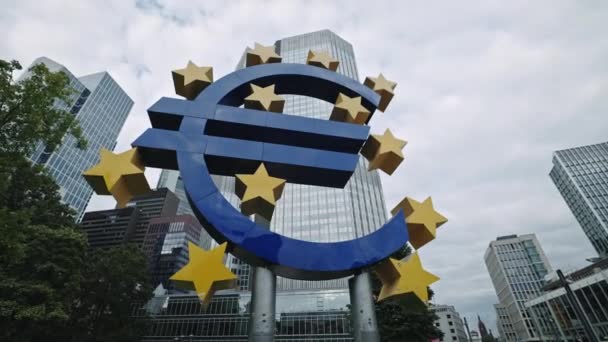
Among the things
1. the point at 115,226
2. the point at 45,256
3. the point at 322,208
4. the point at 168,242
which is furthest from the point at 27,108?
the point at 115,226

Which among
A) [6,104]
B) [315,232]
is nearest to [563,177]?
[315,232]

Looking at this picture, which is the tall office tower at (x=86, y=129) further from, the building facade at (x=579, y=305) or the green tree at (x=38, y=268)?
the building facade at (x=579, y=305)

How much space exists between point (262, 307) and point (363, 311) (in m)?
1.96

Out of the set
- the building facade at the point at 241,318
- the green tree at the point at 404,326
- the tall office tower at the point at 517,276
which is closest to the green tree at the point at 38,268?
the building facade at the point at 241,318

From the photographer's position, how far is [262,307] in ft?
16.4

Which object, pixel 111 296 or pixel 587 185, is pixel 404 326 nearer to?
pixel 111 296

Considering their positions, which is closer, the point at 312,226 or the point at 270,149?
the point at 270,149

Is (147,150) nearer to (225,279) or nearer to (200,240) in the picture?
(225,279)

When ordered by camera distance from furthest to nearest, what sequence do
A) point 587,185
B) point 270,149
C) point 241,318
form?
point 587,185, point 241,318, point 270,149

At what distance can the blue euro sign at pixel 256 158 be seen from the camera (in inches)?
200

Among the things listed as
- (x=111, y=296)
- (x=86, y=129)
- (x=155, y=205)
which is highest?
(x=155, y=205)

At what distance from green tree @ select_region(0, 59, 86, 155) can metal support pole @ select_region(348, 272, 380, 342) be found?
10.4m

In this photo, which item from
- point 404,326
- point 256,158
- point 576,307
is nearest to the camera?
point 256,158

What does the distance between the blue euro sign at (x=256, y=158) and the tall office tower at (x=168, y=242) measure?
340 feet
